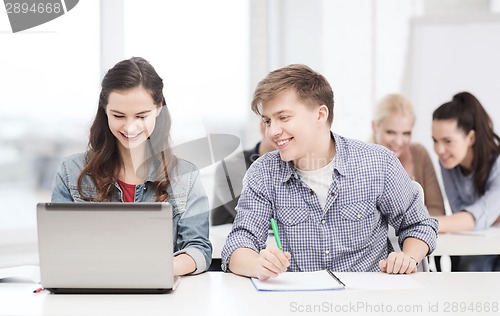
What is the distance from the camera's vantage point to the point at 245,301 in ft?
4.21

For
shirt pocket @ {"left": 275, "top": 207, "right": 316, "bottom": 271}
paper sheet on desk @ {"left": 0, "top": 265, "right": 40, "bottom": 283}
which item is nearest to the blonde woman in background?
shirt pocket @ {"left": 275, "top": 207, "right": 316, "bottom": 271}

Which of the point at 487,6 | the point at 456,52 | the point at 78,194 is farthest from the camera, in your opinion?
the point at 487,6

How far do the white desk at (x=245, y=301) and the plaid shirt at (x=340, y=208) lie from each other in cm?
32

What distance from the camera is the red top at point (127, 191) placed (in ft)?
5.71

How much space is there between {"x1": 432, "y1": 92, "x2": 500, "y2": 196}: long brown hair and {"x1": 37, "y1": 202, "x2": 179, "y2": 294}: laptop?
186 centimetres

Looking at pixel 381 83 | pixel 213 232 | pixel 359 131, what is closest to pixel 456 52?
pixel 381 83

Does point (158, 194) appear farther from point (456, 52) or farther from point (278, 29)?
point (456, 52)

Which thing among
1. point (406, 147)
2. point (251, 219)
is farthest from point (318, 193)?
point (406, 147)

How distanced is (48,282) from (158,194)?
454mm

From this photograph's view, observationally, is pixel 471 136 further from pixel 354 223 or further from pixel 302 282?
pixel 302 282

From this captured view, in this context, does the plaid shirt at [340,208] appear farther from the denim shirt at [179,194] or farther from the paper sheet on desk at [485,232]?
the paper sheet on desk at [485,232]

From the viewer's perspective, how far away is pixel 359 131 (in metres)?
4.30

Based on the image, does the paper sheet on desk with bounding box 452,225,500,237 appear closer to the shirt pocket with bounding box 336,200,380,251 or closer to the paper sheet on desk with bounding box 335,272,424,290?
the shirt pocket with bounding box 336,200,380,251

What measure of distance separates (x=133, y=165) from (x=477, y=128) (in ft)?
5.47
